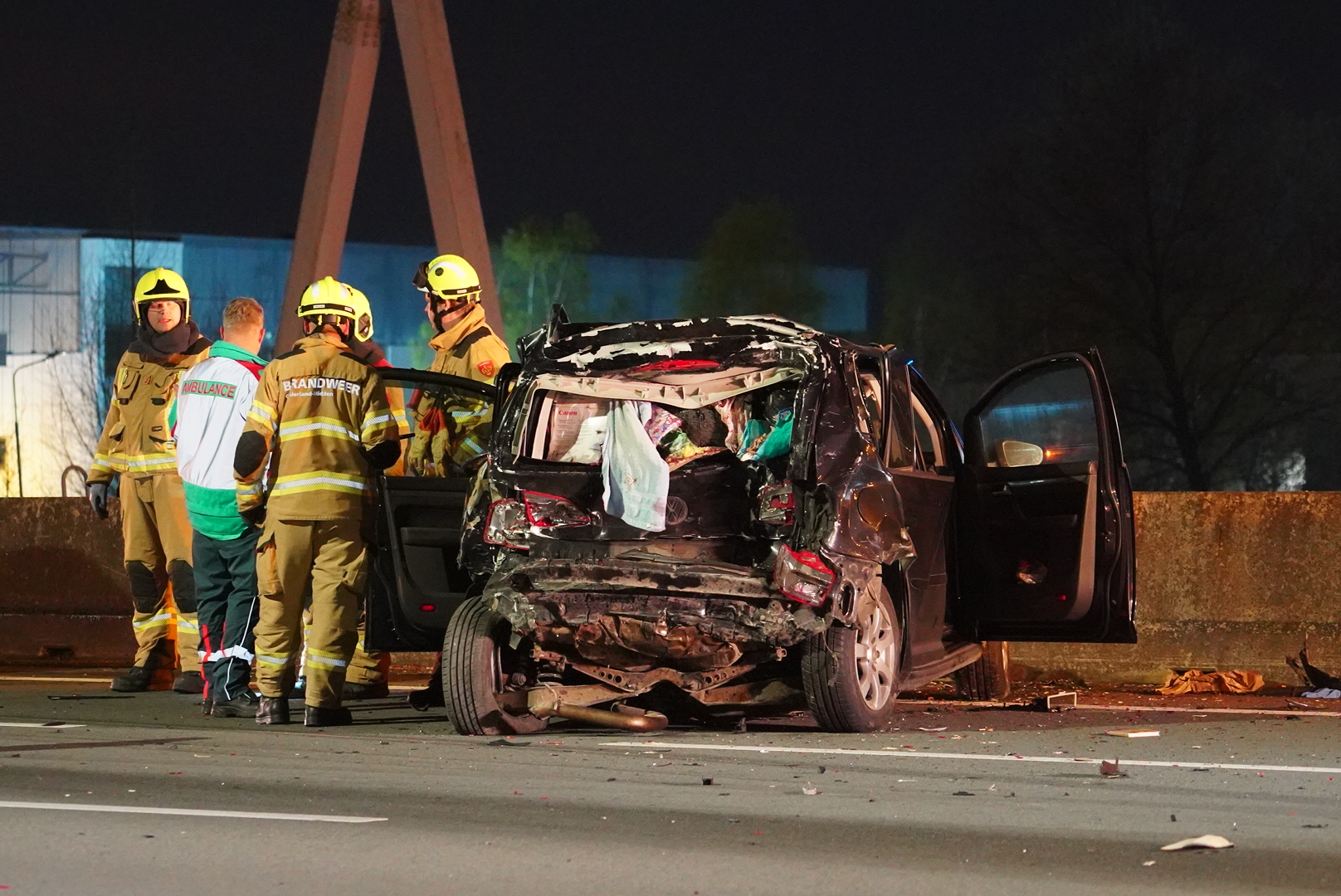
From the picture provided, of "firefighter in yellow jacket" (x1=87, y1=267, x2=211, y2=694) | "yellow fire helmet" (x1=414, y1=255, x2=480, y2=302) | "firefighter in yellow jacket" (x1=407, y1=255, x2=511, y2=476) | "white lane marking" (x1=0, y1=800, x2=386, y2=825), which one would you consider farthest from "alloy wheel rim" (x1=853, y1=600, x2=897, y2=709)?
"firefighter in yellow jacket" (x1=87, y1=267, x2=211, y2=694)

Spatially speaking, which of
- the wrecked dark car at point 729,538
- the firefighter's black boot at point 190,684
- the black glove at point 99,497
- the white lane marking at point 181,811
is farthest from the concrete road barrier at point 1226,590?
the white lane marking at point 181,811

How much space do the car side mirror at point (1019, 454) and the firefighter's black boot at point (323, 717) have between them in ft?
11.4

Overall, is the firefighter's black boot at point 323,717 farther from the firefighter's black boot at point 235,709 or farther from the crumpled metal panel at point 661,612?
the crumpled metal panel at point 661,612

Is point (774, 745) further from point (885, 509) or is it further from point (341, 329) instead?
point (341, 329)

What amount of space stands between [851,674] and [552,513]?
145cm

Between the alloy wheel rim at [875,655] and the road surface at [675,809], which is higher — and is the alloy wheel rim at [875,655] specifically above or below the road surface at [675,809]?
above

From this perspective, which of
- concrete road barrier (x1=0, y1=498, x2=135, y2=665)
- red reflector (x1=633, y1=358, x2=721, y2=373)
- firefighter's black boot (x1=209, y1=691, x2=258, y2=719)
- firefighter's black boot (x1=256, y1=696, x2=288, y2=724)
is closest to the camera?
red reflector (x1=633, y1=358, x2=721, y2=373)

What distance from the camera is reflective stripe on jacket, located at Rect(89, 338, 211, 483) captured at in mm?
11289

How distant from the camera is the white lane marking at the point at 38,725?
8.84 meters

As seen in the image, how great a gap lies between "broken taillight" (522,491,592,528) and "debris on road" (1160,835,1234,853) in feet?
10.7

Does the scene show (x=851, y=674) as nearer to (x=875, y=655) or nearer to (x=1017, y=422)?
(x=875, y=655)

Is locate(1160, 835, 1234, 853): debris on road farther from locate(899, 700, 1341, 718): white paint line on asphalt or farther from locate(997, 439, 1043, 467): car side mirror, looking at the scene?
locate(899, 700, 1341, 718): white paint line on asphalt

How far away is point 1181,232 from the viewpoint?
40.1 metres

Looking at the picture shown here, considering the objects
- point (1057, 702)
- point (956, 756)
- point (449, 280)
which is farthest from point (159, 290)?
point (956, 756)
